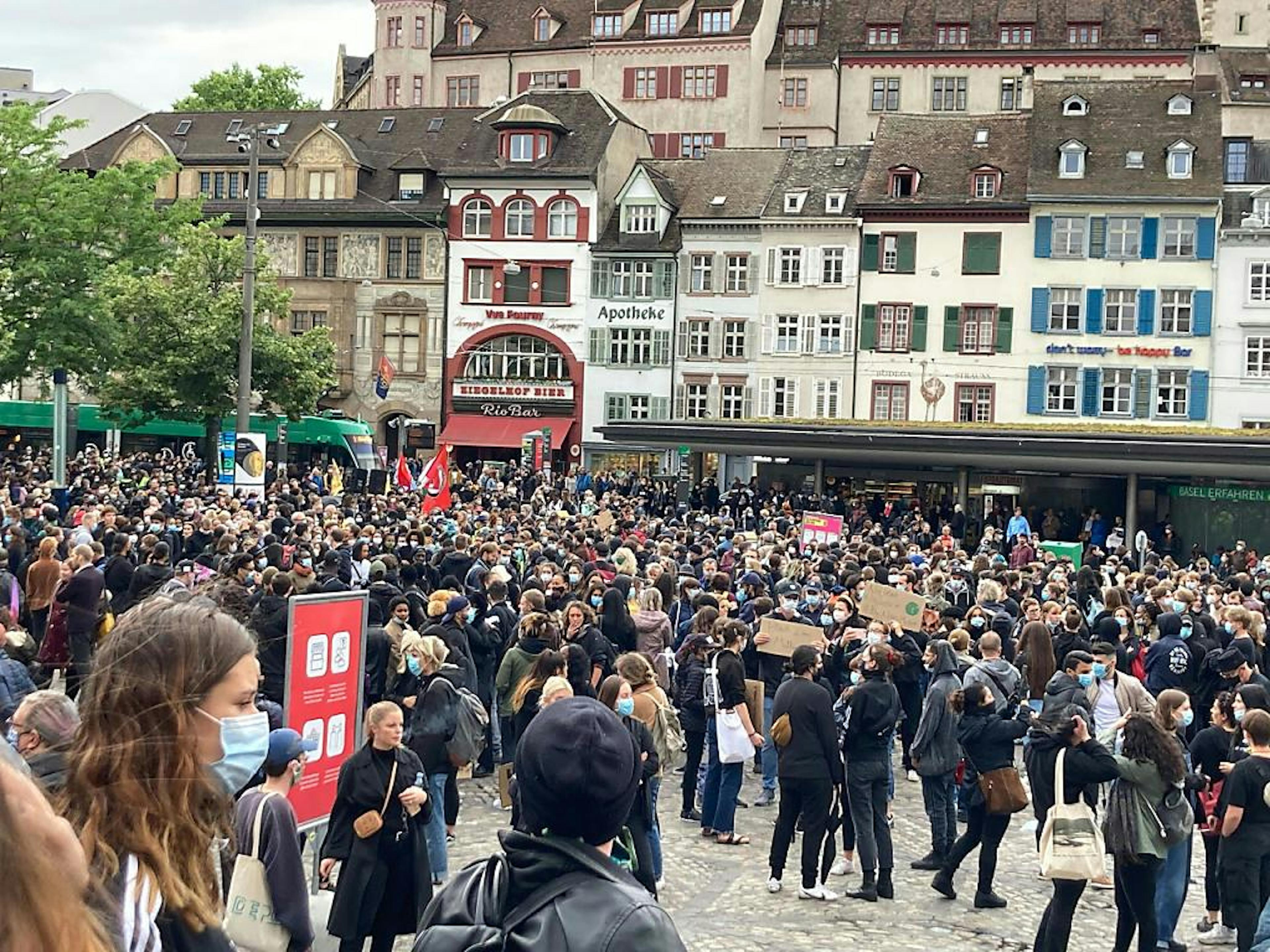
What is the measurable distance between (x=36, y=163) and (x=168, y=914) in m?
47.0

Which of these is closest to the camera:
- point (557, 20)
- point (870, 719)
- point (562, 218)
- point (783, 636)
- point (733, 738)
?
point (870, 719)

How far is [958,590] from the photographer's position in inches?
787

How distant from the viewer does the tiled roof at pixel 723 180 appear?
57.2m

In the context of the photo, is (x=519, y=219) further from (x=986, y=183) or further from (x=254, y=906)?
(x=254, y=906)

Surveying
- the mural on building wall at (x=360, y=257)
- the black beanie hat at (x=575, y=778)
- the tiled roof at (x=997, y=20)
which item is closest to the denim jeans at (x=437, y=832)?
the black beanie hat at (x=575, y=778)

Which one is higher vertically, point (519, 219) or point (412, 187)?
point (412, 187)

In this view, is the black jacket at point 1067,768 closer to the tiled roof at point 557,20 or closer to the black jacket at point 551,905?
the black jacket at point 551,905

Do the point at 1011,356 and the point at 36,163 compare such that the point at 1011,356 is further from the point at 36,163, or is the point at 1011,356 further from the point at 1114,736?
the point at 1114,736

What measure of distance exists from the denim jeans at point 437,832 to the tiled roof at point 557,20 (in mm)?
62328

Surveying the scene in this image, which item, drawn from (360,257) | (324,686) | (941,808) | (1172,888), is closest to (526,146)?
(360,257)

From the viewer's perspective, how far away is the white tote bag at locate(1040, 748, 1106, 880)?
377 inches

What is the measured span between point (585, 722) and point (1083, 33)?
73688mm

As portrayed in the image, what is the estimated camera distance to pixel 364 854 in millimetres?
8523

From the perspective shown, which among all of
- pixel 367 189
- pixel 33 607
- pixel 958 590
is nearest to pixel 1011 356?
pixel 367 189
